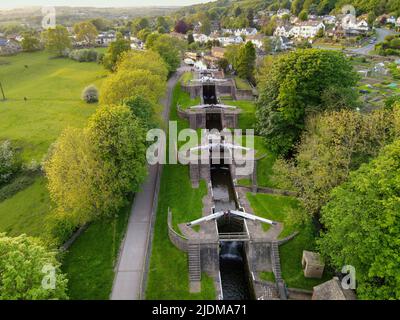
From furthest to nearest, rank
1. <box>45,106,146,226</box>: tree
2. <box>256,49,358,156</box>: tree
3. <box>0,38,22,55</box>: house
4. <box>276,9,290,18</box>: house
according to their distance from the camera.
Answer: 1. <box>276,9,290,18</box>: house
2. <box>0,38,22,55</box>: house
3. <box>256,49,358,156</box>: tree
4. <box>45,106,146,226</box>: tree

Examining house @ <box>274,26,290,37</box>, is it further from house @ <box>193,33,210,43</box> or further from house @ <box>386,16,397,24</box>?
house @ <box>386,16,397,24</box>

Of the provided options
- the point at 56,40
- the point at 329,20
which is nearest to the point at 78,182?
the point at 56,40

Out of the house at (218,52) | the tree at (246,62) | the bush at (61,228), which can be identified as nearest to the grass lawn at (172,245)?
the bush at (61,228)

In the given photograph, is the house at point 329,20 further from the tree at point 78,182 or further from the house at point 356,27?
the tree at point 78,182

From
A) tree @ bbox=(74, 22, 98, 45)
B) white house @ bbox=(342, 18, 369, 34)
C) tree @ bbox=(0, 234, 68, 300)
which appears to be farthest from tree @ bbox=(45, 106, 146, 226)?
white house @ bbox=(342, 18, 369, 34)

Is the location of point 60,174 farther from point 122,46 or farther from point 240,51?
point 122,46
